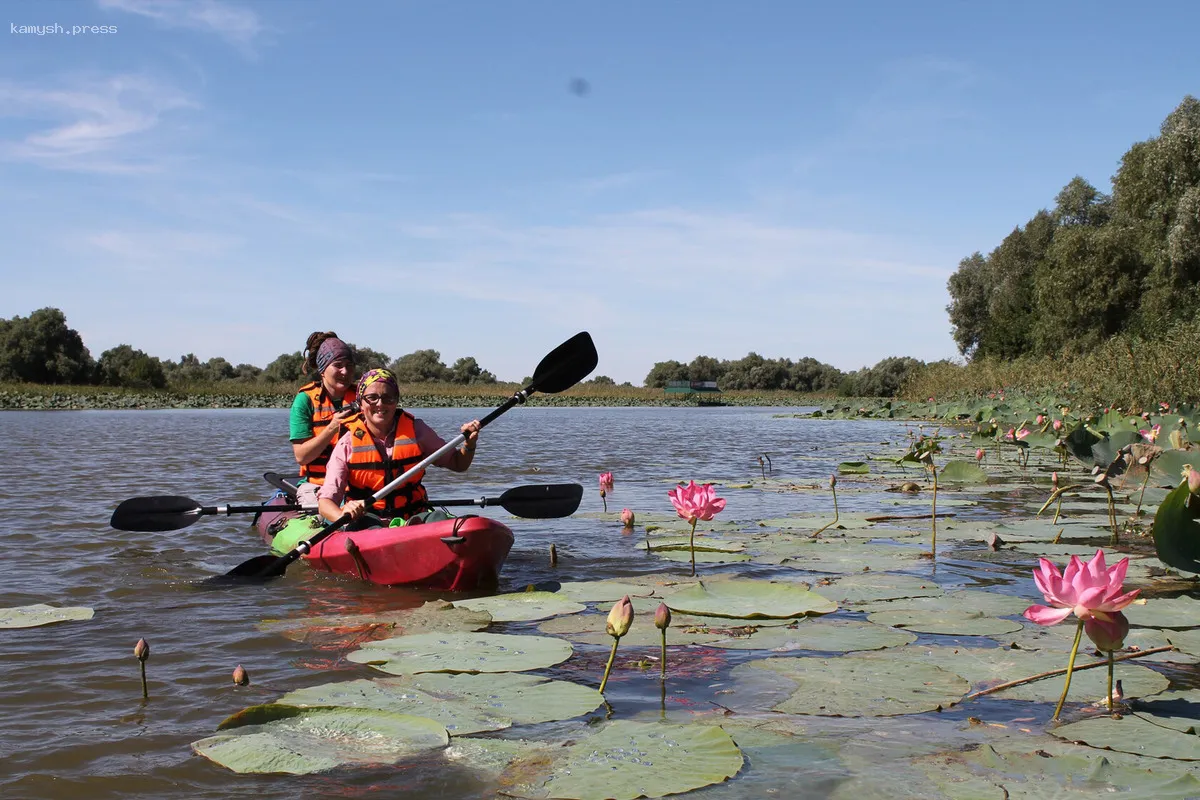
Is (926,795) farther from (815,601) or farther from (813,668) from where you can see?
(815,601)

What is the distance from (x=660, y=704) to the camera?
2.73m

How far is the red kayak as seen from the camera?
436 cm

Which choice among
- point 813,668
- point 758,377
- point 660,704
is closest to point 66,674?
point 660,704

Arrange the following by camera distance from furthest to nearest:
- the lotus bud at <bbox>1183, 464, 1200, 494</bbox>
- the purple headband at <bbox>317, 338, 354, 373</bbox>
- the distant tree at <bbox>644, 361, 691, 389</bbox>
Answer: the distant tree at <bbox>644, 361, 691, 389</bbox> → the purple headband at <bbox>317, 338, 354, 373</bbox> → the lotus bud at <bbox>1183, 464, 1200, 494</bbox>

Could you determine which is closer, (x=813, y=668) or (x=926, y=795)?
(x=926, y=795)

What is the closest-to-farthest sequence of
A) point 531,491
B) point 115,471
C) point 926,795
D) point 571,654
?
point 926,795
point 571,654
point 531,491
point 115,471

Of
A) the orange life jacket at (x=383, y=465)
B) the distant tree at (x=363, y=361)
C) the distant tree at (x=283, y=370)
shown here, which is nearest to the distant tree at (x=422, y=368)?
the distant tree at (x=283, y=370)

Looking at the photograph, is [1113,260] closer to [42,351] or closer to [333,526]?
[333,526]

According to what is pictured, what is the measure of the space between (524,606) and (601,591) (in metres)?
0.41

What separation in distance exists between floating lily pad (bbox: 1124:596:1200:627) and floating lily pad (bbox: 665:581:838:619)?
1049 millimetres

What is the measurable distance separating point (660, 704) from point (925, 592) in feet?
5.71

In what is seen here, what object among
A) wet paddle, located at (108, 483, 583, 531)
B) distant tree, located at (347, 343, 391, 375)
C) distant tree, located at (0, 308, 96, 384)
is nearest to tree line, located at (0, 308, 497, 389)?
Result: distant tree, located at (0, 308, 96, 384)

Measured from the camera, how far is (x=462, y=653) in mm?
3115

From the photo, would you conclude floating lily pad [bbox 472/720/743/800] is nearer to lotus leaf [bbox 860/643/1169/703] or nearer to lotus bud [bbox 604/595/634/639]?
lotus bud [bbox 604/595/634/639]
